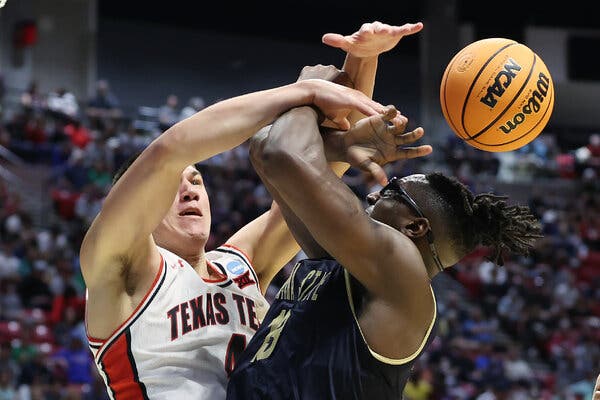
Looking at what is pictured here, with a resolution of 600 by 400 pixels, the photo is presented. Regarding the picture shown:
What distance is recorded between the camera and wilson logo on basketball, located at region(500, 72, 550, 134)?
11.7 ft

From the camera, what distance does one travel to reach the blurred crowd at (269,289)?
Result: 414 inches

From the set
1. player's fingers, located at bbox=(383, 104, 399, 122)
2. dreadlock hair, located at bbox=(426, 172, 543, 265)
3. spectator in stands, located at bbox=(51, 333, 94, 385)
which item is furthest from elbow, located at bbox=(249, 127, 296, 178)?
spectator in stands, located at bbox=(51, 333, 94, 385)

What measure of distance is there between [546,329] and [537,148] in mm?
5536

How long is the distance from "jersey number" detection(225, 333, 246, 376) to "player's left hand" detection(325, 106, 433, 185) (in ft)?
2.66

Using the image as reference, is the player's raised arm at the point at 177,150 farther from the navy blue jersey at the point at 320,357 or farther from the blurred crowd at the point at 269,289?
the blurred crowd at the point at 269,289

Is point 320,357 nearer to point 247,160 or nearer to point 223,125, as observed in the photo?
point 223,125

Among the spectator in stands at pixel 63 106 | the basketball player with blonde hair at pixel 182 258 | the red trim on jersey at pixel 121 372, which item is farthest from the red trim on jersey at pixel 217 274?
the spectator in stands at pixel 63 106

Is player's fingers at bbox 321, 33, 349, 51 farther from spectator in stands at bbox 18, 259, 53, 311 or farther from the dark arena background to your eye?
spectator in stands at bbox 18, 259, 53, 311

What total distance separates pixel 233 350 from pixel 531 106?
1.44m

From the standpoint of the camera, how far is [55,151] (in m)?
13.9

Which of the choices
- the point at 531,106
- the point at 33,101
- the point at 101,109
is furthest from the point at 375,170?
the point at 101,109

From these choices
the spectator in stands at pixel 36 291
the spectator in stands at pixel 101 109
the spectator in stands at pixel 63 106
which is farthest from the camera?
the spectator in stands at pixel 101 109

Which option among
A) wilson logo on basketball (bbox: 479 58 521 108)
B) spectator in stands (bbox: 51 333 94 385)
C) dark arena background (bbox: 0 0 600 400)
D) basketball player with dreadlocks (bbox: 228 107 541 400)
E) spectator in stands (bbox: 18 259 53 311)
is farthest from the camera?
dark arena background (bbox: 0 0 600 400)

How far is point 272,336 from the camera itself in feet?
10.2
